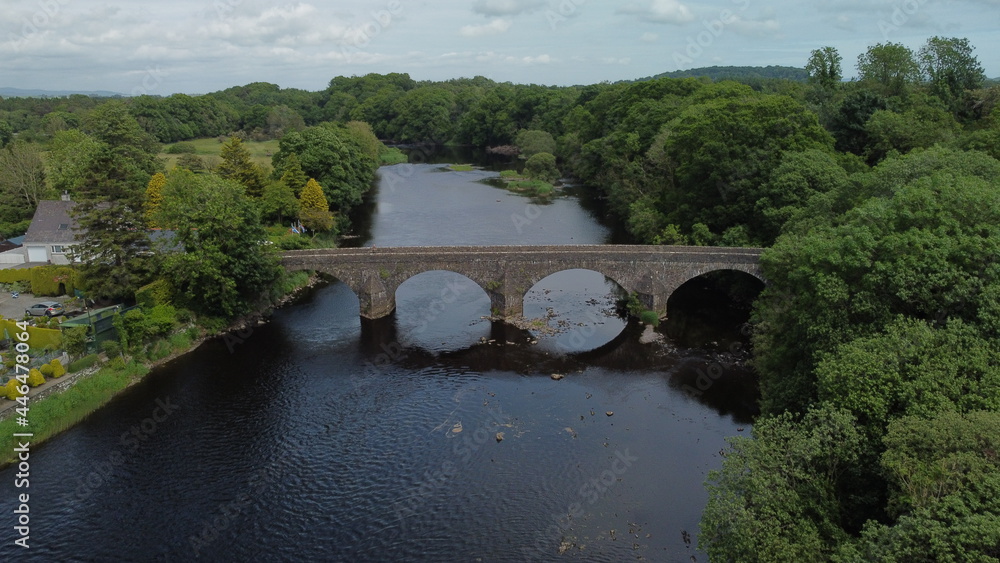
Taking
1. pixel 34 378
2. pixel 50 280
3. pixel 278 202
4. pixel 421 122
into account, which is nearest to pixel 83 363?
pixel 34 378

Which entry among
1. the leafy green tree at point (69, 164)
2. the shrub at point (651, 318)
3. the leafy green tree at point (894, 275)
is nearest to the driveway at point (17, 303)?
the leafy green tree at point (69, 164)

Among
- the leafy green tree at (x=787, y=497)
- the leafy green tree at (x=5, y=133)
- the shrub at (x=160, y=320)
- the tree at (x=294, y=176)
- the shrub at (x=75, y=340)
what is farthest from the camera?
the leafy green tree at (x=5, y=133)

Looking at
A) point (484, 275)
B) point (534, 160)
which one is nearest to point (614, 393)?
point (484, 275)

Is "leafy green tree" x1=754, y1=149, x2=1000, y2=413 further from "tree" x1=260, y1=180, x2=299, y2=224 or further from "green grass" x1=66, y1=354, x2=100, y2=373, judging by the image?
"tree" x1=260, y1=180, x2=299, y2=224

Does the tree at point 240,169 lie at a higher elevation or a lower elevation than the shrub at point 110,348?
higher

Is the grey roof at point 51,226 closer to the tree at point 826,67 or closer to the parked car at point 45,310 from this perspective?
the parked car at point 45,310

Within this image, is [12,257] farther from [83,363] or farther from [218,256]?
[83,363]
